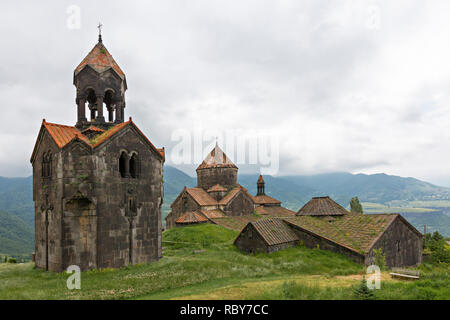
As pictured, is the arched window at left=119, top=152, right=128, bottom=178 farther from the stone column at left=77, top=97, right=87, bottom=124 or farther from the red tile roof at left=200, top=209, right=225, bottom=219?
the red tile roof at left=200, top=209, right=225, bottom=219

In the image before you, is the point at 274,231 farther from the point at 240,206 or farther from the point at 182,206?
the point at 182,206

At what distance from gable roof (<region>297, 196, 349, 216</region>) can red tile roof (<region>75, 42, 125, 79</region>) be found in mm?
23456

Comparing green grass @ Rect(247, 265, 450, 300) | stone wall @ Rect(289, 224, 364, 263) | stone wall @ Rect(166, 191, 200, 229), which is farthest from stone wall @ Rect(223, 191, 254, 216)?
green grass @ Rect(247, 265, 450, 300)

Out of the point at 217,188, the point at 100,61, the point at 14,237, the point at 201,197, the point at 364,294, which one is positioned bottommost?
the point at 14,237

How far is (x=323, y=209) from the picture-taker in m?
30.2

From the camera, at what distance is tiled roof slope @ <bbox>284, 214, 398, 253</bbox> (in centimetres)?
2081

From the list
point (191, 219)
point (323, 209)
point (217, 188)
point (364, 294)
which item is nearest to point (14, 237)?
point (217, 188)

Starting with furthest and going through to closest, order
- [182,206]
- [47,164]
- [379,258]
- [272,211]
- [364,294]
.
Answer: [272,211], [182,206], [379,258], [47,164], [364,294]

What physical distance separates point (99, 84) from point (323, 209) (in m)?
24.9

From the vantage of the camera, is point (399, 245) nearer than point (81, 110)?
No

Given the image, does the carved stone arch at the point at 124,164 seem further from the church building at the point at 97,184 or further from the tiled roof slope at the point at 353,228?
the tiled roof slope at the point at 353,228

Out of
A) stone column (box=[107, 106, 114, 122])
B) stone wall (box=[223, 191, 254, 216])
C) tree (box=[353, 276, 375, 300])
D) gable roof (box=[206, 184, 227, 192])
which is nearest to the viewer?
tree (box=[353, 276, 375, 300])

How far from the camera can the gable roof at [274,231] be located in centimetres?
2286
